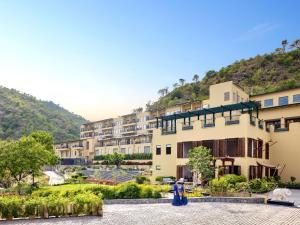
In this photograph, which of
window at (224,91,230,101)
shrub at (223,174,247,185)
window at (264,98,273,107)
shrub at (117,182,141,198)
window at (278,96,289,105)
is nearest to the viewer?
shrub at (117,182,141,198)

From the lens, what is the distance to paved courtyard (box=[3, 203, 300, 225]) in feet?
60.4

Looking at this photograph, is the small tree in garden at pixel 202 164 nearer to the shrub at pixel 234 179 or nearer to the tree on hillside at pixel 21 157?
the shrub at pixel 234 179

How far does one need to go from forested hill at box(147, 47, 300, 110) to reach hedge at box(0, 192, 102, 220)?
7585cm

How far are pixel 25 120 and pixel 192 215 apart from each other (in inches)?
5344

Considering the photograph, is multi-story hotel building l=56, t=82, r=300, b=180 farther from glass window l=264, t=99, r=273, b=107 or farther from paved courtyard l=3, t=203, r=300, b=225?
paved courtyard l=3, t=203, r=300, b=225

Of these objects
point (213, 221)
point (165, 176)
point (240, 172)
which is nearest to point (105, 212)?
point (213, 221)

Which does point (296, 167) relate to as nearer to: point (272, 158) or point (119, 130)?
point (272, 158)

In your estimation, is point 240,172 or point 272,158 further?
point 272,158

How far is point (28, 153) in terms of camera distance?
41.5m

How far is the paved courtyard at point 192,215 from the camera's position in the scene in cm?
1842

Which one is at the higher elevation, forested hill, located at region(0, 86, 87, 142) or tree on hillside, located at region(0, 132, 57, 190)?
forested hill, located at region(0, 86, 87, 142)

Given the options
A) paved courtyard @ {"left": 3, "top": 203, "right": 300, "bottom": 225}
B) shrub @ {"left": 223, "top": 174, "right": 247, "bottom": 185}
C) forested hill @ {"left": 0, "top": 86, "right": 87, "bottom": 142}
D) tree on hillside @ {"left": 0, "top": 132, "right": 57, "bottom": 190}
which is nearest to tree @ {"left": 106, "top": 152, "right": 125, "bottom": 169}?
tree on hillside @ {"left": 0, "top": 132, "right": 57, "bottom": 190}

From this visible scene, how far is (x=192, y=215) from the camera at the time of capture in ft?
66.6

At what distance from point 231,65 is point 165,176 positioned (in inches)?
3072
